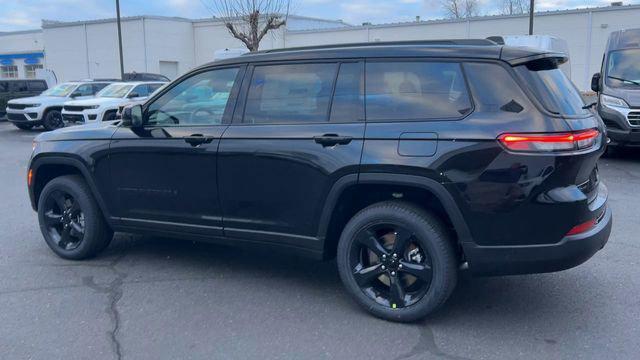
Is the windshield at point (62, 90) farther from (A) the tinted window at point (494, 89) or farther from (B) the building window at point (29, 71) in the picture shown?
(B) the building window at point (29, 71)

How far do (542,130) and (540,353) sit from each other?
1326mm

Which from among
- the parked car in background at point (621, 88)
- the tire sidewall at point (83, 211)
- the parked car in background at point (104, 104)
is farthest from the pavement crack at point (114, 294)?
the parked car in background at point (104, 104)

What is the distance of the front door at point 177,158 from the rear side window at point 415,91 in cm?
114

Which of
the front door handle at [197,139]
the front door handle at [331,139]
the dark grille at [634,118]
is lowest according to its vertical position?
the dark grille at [634,118]

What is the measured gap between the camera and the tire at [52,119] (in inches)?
781

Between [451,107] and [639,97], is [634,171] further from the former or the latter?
[451,107]

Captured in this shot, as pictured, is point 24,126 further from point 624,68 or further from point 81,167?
point 624,68

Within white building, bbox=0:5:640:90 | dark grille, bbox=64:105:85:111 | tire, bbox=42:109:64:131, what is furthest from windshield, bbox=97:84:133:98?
white building, bbox=0:5:640:90

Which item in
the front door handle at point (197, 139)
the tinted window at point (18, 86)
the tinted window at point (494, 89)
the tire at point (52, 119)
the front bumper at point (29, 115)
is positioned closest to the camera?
the tinted window at point (494, 89)

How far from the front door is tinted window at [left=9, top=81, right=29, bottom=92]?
21.6m

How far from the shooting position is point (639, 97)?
10.3 m

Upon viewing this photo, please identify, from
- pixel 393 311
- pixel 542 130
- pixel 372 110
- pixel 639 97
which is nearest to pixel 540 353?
pixel 393 311

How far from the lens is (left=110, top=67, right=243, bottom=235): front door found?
472 centimetres

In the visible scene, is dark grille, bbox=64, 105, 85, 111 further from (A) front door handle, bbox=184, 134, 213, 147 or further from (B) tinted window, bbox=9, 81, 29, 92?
(A) front door handle, bbox=184, 134, 213, 147
